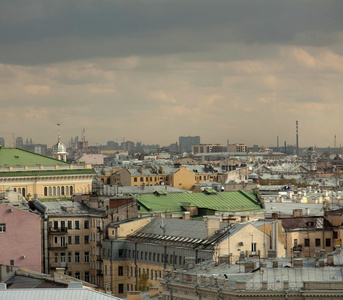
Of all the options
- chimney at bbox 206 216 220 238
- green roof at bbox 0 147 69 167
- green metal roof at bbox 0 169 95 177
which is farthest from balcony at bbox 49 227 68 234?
green roof at bbox 0 147 69 167

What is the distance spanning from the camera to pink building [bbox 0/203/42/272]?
72125mm

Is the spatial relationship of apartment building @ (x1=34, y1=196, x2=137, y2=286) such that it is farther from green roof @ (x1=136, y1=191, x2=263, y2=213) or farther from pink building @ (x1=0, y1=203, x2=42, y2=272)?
green roof @ (x1=136, y1=191, x2=263, y2=213)

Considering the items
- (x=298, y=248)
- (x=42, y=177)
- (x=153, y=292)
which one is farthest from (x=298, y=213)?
(x=153, y=292)

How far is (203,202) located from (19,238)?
21223mm

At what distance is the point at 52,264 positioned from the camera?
76875 millimetres

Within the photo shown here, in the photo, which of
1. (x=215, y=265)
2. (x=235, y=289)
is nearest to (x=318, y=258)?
(x=215, y=265)

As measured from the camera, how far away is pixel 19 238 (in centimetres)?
7294

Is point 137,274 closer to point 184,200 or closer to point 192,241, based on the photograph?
point 192,241

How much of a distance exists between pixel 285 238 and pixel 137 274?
1040 centimetres

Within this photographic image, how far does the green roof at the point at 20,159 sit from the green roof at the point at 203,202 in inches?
573

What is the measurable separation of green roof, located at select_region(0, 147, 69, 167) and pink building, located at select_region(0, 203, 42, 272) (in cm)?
2616

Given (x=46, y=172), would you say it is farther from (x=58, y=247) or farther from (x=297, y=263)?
(x=297, y=263)

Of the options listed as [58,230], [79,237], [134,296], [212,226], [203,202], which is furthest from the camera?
[203,202]

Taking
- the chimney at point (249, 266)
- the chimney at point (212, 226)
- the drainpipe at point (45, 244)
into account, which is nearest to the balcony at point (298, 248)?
the chimney at point (212, 226)
